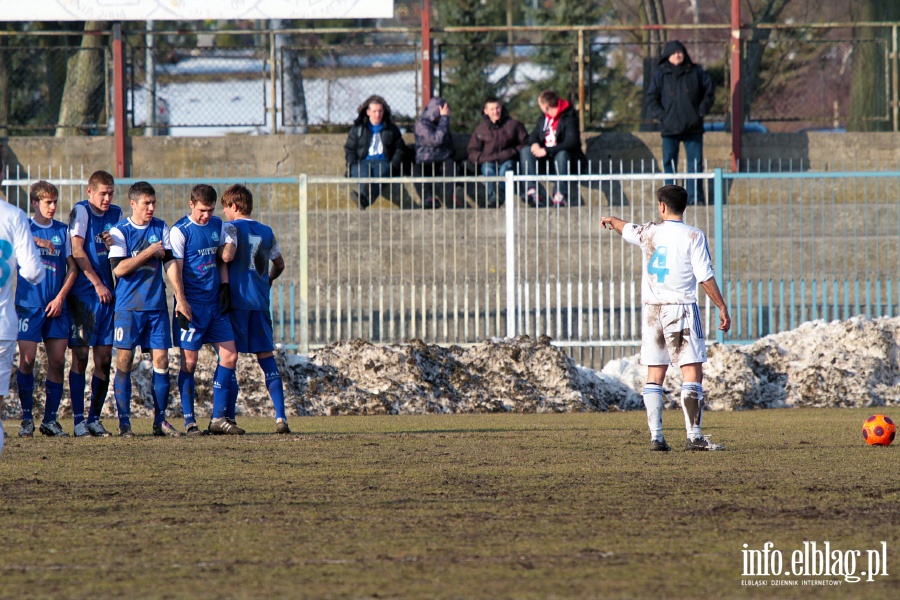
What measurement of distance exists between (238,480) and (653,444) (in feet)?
9.87

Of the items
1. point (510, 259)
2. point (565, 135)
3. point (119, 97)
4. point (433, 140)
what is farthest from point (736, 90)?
point (119, 97)

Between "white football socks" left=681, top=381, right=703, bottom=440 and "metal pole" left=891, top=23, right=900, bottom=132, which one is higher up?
"metal pole" left=891, top=23, right=900, bottom=132

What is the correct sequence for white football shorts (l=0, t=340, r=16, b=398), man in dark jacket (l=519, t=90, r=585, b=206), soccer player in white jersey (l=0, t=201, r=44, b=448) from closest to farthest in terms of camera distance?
soccer player in white jersey (l=0, t=201, r=44, b=448), white football shorts (l=0, t=340, r=16, b=398), man in dark jacket (l=519, t=90, r=585, b=206)

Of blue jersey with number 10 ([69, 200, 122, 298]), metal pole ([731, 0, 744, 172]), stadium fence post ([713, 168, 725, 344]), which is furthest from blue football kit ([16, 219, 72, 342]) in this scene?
metal pole ([731, 0, 744, 172])

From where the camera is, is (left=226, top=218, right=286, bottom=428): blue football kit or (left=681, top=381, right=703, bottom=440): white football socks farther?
(left=226, top=218, right=286, bottom=428): blue football kit

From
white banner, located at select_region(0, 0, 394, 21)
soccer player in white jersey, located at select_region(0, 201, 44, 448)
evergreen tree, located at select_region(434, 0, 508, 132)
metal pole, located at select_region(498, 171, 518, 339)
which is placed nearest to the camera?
soccer player in white jersey, located at select_region(0, 201, 44, 448)

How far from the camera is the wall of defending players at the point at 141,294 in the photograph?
948 centimetres

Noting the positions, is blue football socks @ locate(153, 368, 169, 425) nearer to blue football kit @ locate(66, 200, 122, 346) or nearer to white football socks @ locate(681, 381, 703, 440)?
blue football kit @ locate(66, 200, 122, 346)

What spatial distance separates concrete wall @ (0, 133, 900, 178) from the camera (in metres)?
→ 19.7

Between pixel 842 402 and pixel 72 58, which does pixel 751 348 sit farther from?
pixel 72 58

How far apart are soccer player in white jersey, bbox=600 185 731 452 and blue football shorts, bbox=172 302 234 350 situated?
301 centimetres

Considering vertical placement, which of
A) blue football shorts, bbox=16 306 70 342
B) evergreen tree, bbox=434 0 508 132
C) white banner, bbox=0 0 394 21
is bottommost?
blue football shorts, bbox=16 306 70 342

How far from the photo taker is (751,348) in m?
14.3

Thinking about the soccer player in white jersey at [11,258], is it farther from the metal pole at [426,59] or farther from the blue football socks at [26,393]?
the metal pole at [426,59]
